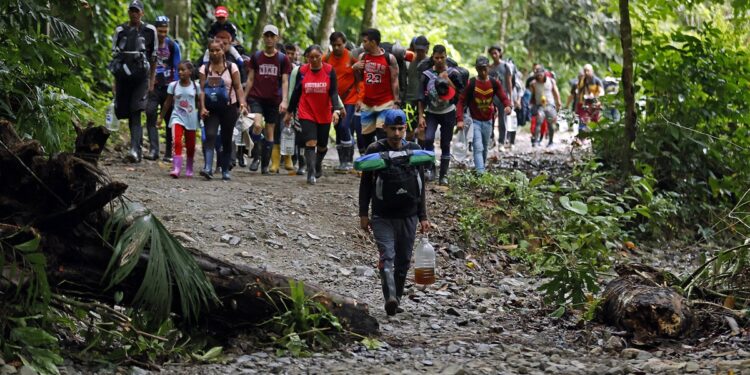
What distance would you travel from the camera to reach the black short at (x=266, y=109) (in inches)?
602

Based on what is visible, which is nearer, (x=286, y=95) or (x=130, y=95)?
(x=286, y=95)

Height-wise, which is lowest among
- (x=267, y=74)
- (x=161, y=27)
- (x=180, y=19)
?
(x=267, y=74)

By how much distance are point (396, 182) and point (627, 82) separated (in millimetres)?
7495

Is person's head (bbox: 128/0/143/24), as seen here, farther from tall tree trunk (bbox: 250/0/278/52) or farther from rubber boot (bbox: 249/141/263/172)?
tall tree trunk (bbox: 250/0/278/52)

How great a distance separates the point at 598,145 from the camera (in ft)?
55.0

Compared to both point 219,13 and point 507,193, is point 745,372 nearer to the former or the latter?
point 507,193

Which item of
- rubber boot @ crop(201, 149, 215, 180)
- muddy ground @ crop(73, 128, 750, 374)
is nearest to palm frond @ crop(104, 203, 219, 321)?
muddy ground @ crop(73, 128, 750, 374)

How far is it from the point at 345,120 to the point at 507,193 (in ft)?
9.15

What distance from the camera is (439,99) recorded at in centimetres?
1439

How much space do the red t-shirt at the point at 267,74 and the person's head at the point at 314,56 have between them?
0.99 m

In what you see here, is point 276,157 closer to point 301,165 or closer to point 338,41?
point 301,165

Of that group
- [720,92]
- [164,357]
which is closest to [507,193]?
[720,92]

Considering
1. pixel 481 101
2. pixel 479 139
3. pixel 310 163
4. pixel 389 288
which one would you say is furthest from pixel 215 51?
pixel 389 288

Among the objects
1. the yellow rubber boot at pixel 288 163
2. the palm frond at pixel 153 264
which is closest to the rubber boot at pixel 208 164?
the yellow rubber boot at pixel 288 163
